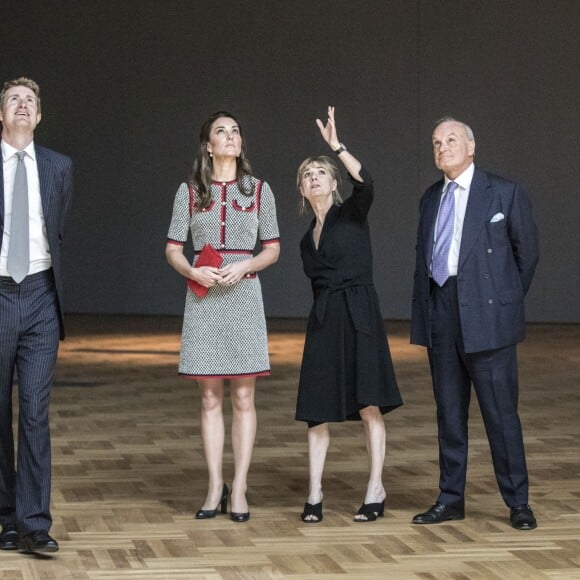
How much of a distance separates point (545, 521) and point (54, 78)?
1209 centimetres

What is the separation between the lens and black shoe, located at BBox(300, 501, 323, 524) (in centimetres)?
461

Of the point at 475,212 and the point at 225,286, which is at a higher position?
the point at 475,212

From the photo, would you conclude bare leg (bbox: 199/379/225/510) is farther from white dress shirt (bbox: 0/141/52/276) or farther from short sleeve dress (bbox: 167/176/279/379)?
white dress shirt (bbox: 0/141/52/276)

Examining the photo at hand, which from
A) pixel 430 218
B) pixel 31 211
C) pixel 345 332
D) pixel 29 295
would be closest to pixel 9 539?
pixel 29 295

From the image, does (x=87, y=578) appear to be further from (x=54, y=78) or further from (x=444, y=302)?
(x=54, y=78)

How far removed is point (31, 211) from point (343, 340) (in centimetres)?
126

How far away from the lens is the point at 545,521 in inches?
181

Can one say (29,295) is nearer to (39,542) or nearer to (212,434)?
(39,542)

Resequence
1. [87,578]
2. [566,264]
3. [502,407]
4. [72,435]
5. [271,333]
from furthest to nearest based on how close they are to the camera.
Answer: [566,264] < [271,333] < [72,435] < [502,407] < [87,578]

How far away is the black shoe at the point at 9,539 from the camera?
13.7 ft

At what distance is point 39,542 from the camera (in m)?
4.04

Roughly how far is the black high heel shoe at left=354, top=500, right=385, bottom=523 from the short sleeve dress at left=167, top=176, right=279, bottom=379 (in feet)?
2.07

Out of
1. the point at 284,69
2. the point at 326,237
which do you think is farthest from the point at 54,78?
the point at 326,237

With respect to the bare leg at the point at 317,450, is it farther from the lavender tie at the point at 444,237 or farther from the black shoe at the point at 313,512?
the lavender tie at the point at 444,237
